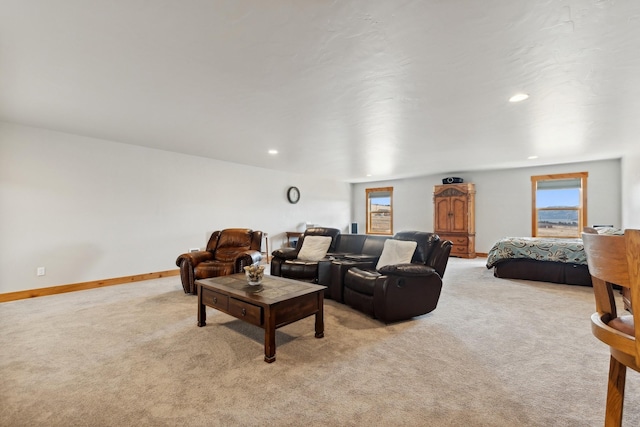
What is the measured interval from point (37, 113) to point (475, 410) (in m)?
5.19

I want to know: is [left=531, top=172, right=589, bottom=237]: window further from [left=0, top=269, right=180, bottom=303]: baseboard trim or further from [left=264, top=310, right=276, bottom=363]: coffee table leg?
[left=0, top=269, right=180, bottom=303]: baseboard trim

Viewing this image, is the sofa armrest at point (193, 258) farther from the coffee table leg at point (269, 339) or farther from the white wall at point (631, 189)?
the white wall at point (631, 189)

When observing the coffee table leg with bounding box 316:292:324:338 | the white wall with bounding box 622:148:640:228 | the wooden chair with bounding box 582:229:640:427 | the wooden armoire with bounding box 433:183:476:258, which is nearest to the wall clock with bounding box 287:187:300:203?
the wooden armoire with bounding box 433:183:476:258

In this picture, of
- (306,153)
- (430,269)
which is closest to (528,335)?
(430,269)

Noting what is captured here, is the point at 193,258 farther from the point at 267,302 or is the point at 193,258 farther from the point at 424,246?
the point at 424,246

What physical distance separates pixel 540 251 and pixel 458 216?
2.68 metres

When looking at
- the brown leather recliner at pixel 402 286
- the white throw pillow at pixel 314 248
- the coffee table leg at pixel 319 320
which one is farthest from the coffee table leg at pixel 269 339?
the white throw pillow at pixel 314 248

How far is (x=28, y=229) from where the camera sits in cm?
400

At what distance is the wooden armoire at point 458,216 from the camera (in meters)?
7.55

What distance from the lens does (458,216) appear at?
302 inches

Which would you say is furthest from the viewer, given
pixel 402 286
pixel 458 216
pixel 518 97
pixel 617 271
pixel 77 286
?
pixel 458 216

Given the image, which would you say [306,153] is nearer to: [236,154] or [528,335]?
[236,154]

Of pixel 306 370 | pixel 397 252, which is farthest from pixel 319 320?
pixel 397 252

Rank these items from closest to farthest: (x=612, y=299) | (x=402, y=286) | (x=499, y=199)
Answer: (x=612, y=299)
(x=402, y=286)
(x=499, y=199)
